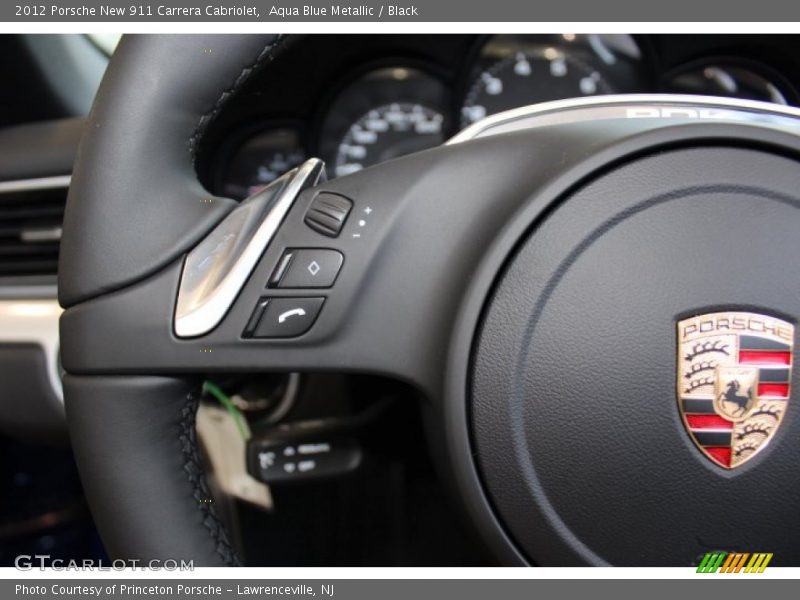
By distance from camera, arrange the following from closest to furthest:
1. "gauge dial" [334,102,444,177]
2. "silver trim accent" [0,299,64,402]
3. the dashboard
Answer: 1. "silver trim accent" [0,299,64,402]
2. the dashboard
3. "gauge dial" [334,102,444,177]

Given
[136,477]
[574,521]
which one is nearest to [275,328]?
[136,477]

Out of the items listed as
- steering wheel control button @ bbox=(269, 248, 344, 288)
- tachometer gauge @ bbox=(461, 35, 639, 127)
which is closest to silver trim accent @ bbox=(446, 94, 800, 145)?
steering wheel control button @ bbox=(269, 248, 344, 288)

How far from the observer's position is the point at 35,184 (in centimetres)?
85

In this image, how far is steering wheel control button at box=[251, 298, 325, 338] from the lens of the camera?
0.58 m

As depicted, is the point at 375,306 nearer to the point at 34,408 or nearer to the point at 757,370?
the point at 757,370

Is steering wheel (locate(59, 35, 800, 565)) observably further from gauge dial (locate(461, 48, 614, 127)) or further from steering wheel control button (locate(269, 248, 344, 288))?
gauge dial (locate(461, 48, 614, 127))

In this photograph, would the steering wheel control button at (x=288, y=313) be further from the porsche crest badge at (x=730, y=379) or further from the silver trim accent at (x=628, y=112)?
the porsche crest badge at (x=730, y=379)

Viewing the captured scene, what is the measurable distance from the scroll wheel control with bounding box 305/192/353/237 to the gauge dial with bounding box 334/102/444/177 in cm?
71

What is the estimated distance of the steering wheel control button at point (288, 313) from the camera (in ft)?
1.90

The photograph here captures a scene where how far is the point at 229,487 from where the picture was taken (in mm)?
985

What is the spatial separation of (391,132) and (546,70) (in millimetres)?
282

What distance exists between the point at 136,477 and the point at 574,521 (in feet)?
1.15

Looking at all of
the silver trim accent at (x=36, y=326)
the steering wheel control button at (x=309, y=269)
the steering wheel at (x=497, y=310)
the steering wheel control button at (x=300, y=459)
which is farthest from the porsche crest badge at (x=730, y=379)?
the silver trim accent at (x=36, y=326)

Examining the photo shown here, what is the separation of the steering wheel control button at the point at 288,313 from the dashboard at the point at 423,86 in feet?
2.09
